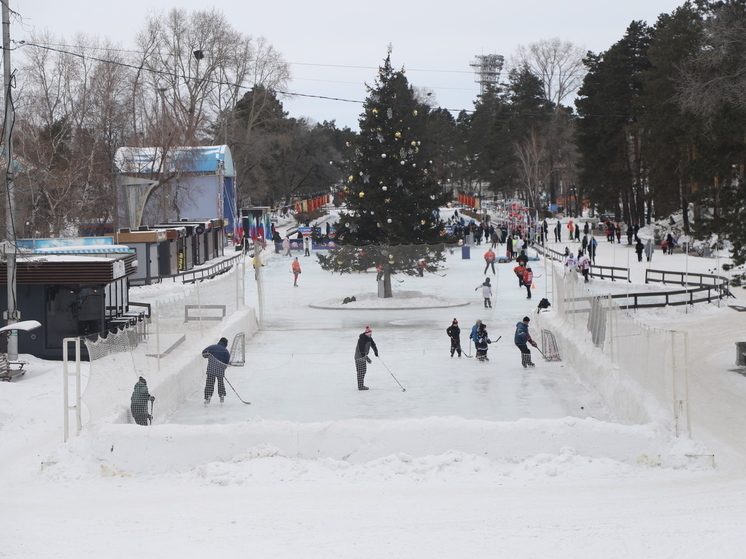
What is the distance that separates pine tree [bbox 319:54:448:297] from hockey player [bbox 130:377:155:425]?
19.9 m

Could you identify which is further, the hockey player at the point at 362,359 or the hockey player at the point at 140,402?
the hockey player at the point at 362,359

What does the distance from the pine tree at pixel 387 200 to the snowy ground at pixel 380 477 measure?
598 inches

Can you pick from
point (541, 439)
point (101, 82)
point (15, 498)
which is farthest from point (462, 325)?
point (101, 82)

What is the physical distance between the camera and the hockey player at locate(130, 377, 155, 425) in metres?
13.7

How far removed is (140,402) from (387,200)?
2141cm

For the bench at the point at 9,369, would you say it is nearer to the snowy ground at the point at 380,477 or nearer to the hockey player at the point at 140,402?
the snowy ground at the point at 380,477

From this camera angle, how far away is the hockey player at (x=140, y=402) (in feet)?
44.9

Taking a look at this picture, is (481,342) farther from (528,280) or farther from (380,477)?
(528,280)

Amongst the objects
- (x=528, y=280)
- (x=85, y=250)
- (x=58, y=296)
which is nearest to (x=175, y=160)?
(x=528, y=280)

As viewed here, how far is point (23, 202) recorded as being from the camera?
3631cm

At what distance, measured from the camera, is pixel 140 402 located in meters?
13.7

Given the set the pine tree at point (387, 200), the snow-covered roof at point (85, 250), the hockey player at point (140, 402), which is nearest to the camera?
the hockey player at point (140, 402)

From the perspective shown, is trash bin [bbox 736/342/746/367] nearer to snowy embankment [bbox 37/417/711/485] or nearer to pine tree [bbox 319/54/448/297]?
snowy embankment [bbox 37/417/711/485]

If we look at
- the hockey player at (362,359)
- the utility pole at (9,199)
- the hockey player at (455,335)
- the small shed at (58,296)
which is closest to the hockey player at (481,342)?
the hockey player at (455,335)
